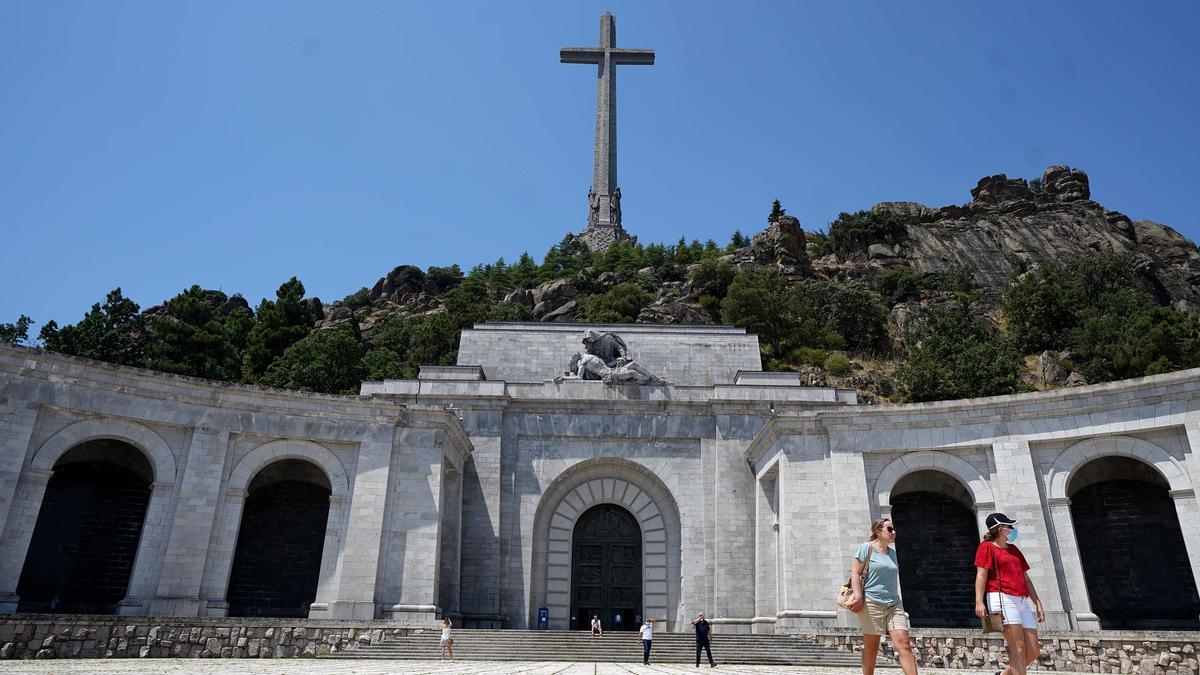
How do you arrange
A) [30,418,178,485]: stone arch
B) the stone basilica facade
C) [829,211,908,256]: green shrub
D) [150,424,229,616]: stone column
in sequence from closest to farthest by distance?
[30,418,178,485]: stone arch
[150,424,229,616]: stone column
the stone basilica facade
[829,211,908,256]: green shrub

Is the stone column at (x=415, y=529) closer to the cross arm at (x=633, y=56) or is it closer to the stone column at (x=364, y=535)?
the stone column at (x=364, y=535)

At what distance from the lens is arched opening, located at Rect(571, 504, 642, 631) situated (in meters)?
28.2

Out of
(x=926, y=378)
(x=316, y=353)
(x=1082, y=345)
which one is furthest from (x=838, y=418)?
(x=1082, y=345)

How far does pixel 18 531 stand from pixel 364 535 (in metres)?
8.07

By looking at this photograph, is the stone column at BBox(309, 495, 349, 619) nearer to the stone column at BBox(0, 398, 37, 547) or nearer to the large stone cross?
the stone column at BBox(0, 398, 37, 547)

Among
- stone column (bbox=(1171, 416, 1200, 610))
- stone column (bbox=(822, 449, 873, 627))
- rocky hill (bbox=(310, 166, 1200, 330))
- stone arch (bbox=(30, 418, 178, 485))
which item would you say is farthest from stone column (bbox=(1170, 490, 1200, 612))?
rocky hill (bbox=(310, 166, 1200, 330))

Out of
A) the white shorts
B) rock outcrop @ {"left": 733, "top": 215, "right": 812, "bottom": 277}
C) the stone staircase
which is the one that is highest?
rock outcrop @ {"left": 733, "top": 215, "right": 812, "bottom": 277}

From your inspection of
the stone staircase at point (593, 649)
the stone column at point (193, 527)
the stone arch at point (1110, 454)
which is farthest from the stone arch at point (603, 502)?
the stone arch at point (1110, 454)

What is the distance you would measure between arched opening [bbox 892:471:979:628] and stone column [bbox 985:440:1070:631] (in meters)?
1.92

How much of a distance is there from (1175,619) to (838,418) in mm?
9917

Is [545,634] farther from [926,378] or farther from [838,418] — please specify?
[926,378]

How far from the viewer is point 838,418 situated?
2452cm

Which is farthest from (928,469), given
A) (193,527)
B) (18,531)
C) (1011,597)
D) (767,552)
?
(18,531)

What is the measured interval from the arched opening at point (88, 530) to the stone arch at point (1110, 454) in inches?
977
